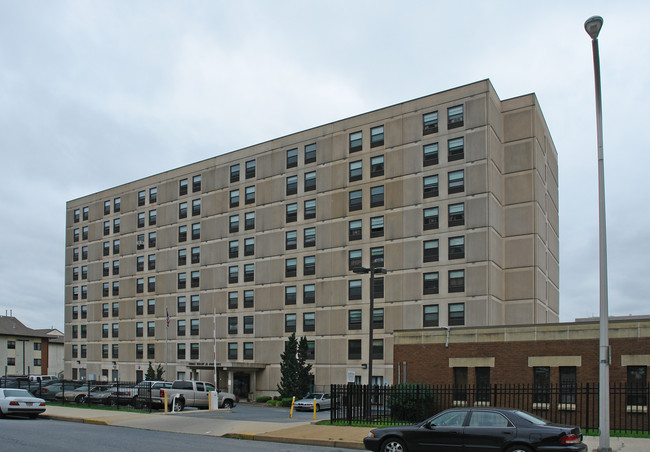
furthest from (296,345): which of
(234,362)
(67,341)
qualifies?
(67,341)

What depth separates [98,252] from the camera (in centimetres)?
8281

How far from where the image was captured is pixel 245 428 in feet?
82.7

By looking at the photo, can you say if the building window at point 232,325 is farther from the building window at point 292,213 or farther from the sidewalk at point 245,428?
the sidewalk at point 245,428

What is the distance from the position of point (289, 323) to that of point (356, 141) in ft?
59.0

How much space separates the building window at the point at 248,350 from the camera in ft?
210

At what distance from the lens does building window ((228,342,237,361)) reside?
65312 millimetres

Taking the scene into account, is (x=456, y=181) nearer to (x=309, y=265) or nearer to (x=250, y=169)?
(x=309, y=265)

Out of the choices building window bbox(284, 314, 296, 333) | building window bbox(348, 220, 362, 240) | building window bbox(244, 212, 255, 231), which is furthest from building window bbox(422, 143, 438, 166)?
building window bbox(244, 212, 255, 231)

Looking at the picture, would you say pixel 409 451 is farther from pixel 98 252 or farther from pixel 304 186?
pixel 98 252

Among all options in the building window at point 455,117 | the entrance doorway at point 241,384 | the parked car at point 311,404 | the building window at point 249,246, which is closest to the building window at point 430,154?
the building window at point 455,117

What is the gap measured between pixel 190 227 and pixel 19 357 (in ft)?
164

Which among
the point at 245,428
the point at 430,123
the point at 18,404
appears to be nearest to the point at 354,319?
the point at 430,123

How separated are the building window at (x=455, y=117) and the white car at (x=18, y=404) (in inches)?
1439

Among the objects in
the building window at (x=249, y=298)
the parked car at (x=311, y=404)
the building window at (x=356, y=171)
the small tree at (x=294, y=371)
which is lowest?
the parked car at (x=311, y=404)
